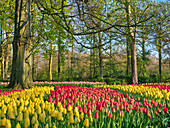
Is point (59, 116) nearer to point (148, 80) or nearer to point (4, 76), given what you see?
point (148, 80)

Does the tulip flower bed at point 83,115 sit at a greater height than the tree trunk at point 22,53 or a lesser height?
lesser

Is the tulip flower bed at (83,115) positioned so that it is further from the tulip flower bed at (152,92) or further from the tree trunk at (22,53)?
the tree trunk at (22,53)

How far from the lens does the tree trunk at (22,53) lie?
791cm

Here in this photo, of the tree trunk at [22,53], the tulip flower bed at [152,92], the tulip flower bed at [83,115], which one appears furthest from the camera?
the tree trunk at [22,53]

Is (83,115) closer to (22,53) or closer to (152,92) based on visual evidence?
(152,92)

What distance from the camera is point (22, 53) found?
8.28 m

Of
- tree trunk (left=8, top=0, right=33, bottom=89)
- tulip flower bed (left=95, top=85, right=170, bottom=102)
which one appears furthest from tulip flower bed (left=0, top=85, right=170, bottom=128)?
tree trunk (left=8, top=0, right=33, bottom=89)

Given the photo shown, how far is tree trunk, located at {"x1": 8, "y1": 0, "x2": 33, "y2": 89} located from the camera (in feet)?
25.9

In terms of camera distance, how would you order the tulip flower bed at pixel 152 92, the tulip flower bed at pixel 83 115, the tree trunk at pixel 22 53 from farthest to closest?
the tree trunk at pixel 22 53 → the tulip flower bed at pixel 152 92 → the tulip flower bed at pixel 83 115

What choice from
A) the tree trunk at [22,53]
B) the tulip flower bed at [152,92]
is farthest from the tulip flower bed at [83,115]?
the tree trunk at [22,53]

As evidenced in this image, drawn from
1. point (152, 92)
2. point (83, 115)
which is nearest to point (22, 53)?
point (152, 92)

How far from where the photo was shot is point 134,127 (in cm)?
250

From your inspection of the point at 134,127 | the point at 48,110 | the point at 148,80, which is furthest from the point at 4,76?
the point at 134,127

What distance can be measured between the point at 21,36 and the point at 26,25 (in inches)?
27.6
